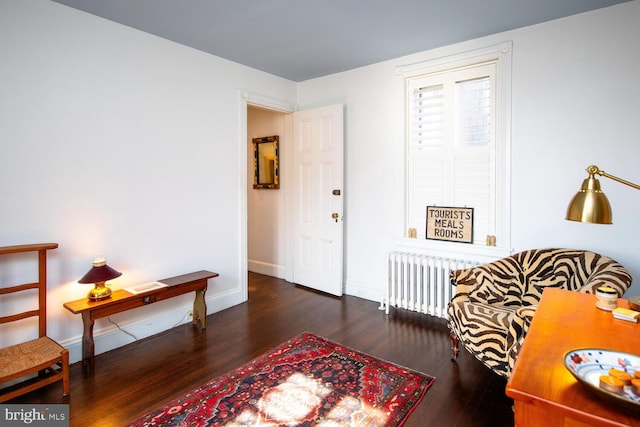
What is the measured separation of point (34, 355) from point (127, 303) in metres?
0.65

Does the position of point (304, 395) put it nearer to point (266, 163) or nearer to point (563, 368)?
point (563, 368)

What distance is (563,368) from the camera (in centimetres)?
106

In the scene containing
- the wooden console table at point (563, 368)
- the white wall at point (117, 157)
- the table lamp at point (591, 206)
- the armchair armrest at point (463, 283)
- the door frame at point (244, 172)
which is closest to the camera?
the wooden console table at point (563, 368)

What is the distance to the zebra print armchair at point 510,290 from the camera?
2.10 metres

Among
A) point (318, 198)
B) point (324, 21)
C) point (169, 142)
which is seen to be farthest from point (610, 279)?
point (169, 142)

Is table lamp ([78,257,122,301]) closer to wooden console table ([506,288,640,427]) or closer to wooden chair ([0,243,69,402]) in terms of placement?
wooden chair ([0,243,69,402])

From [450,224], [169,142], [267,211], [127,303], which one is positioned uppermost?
[169,142]

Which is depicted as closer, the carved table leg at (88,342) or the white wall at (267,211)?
the carved table leg at (88,342)

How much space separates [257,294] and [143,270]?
151 centimetres

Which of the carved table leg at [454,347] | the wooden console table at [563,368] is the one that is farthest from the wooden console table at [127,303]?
the wooden console table at [563,368]

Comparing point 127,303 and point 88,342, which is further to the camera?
point 127,303

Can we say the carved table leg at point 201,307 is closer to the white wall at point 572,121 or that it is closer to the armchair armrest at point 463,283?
the armchair armrest at point 463,283

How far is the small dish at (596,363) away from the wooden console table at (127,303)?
2.77 m

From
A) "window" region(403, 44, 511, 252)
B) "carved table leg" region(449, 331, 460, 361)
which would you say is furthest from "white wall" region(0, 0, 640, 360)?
"carved table leg" region(449, 331, 460, 361)
